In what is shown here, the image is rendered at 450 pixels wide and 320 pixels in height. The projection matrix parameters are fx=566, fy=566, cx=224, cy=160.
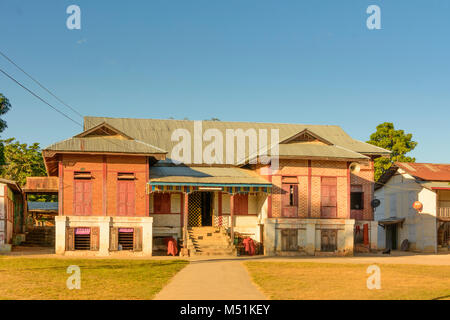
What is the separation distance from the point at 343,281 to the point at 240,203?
17.5 meters

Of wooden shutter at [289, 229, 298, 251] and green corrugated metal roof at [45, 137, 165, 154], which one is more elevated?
green corrugated metal roof at [45, 137, 165, 154]

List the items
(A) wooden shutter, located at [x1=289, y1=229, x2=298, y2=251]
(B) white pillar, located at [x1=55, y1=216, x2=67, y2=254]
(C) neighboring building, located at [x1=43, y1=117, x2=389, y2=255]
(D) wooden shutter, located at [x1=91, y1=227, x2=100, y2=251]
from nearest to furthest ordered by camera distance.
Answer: (B) white pillar, located at [x1=55, y1=216, x2=67, y2=254] < (D) wooden shutter, located at [x1=91, y1=227, x2=100, y2=251] < (C) neighboring building, located at [x1=43, y1=117, x2=389, y2=255] < (A) wooden shutter, located at [x1=289, y1=229, x2=298, y2=251]

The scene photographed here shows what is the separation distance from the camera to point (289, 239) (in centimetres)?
3403

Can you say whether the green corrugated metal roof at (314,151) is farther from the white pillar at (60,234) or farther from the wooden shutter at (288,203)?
the white pillar at (60,234)

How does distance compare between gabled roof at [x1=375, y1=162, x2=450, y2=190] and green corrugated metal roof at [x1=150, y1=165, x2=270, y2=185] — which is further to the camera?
gabled roof at [x1=375, y1=162, x2=450, y2=190]

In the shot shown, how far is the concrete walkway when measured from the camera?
615 inches

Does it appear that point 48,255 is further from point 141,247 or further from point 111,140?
point 111,140

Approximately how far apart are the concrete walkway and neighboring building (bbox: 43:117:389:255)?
761 centimetres

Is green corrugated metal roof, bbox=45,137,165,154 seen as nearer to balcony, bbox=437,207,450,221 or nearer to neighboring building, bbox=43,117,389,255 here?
neighboring building, bbox=43,117,389,255

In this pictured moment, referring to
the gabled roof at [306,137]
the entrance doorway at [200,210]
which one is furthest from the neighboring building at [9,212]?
the gabled roof at [306,137]

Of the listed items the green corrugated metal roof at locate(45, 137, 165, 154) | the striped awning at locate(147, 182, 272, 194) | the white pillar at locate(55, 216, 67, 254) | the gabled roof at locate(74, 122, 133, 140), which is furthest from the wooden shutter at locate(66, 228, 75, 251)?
the gabled roof at locate(74, 122, 133, 140)

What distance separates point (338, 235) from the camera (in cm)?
3466

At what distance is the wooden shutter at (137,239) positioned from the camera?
3234cm
